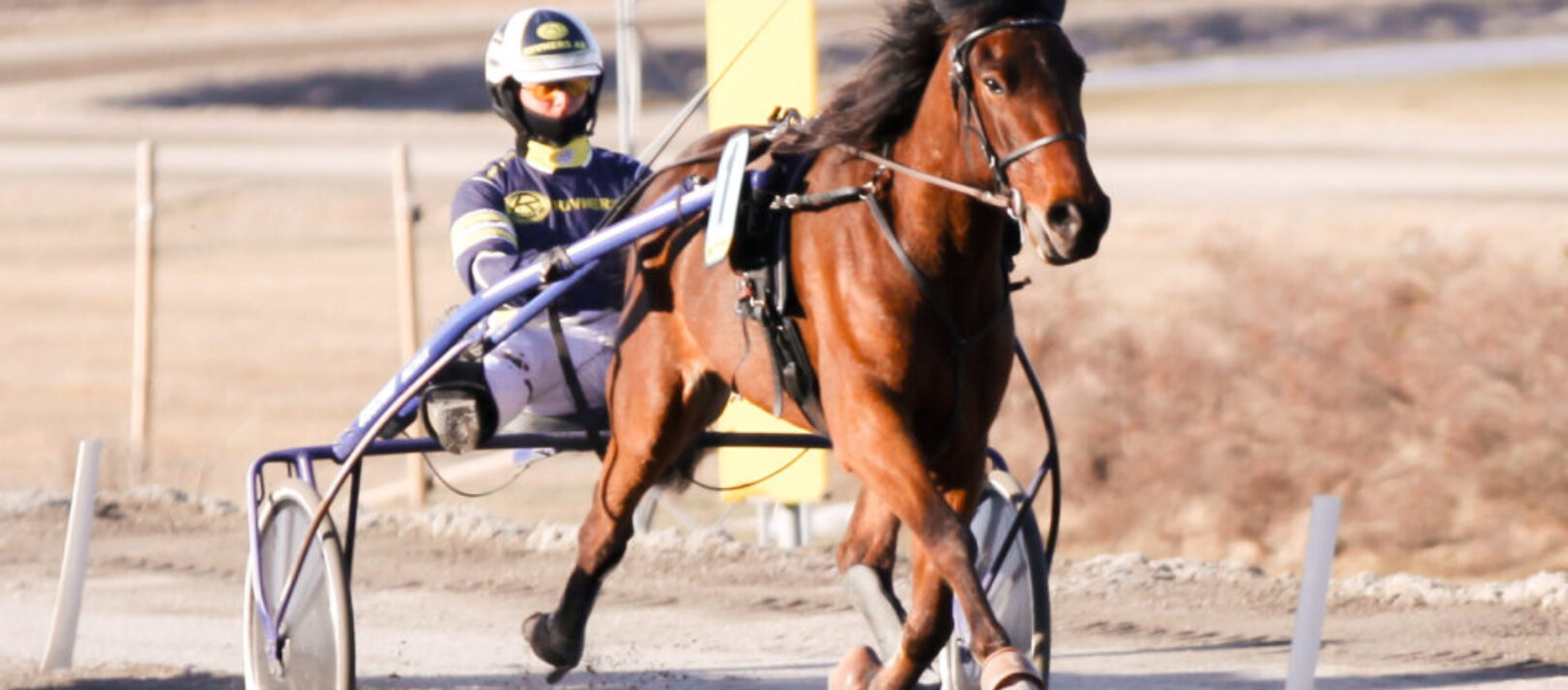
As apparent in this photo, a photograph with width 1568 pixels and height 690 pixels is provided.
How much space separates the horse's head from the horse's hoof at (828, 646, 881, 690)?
3.82 feet

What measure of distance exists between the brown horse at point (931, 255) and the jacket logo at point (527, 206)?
851 mm

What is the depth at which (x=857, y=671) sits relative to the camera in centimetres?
550

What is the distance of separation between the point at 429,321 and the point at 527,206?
9.61 meters

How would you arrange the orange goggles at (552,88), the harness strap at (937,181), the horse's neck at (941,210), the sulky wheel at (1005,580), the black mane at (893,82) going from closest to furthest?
the harness strap at (937,181)
the horse's neck at (941,210)
the black mane at (893,82)
the sulky wheel at (1005,580)
the orange goggles at (552,88)

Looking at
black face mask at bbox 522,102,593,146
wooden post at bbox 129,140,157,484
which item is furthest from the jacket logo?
wooden post at bbox 129,140,157,484

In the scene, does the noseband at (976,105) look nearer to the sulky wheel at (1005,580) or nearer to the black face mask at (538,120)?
the sulky wheel at (1005,580)

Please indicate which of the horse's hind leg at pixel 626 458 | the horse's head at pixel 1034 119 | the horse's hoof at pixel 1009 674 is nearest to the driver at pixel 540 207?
the horse's hind leg at pixel 626 458

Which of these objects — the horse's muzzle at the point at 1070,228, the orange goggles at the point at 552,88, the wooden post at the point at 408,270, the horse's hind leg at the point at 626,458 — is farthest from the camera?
the wooden post at the point at 408,270

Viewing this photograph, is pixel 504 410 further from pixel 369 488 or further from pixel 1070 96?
pixel 369 488

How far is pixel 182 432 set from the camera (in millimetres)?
13180

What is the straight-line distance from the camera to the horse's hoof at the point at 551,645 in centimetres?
635

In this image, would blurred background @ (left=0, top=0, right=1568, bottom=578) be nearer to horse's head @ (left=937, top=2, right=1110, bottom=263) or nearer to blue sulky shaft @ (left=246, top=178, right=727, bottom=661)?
blue sulky shaft @ (left=246, top=178, right=727, bottom=661)

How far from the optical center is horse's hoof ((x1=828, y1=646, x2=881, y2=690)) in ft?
18.0

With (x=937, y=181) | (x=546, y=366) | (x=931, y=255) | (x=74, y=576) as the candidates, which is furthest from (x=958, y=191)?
(x=74, y=576)
